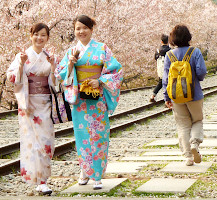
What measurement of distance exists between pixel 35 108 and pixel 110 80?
2.55 ft

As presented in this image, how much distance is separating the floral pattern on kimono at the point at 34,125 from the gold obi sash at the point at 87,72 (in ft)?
0.98

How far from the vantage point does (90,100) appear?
4.93m

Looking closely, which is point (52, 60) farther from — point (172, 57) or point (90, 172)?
point (172, 57)

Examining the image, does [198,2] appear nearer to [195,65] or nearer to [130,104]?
[130,104]

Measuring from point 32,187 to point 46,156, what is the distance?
0.49 m

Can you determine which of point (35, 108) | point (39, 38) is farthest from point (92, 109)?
point (39, 38)

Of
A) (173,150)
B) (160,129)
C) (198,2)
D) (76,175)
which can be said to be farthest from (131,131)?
(198,2)

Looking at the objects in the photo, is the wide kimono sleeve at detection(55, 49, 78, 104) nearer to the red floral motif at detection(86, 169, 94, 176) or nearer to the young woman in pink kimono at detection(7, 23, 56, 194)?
the young woman in pink kimono at detection(7, 23, 56, 194)

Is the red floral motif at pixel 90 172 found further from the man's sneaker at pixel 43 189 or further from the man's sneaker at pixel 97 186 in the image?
the man's sneaker at pixel 43 189

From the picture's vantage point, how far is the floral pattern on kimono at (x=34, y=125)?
16.1 feet

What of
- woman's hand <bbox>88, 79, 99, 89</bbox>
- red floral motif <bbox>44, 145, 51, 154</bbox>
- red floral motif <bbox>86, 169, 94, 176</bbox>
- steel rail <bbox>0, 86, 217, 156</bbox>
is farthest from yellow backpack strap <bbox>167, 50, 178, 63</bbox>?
steel rail <bbox>0, 86, 217, 156</bbox>

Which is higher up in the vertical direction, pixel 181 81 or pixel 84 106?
pixel 181 81

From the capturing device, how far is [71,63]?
16.0ft

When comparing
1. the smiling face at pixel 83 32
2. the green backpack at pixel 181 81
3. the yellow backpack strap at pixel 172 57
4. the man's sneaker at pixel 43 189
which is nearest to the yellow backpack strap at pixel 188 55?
the green backpack at pixel 181 81
